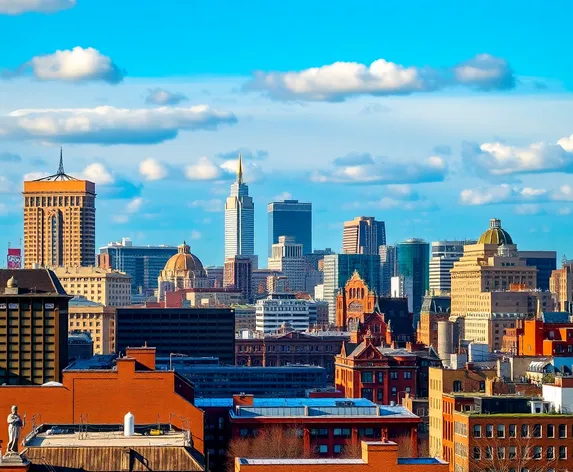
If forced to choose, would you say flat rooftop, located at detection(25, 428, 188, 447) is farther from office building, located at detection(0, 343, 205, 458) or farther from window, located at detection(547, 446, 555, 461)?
window, located at detection(547, 446, 555, 461)

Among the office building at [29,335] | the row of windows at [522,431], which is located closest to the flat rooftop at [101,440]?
the office building at [29,335]

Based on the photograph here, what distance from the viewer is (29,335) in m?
163

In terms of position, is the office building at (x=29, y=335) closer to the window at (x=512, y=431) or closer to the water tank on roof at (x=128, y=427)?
the window at (x=512, y=431)

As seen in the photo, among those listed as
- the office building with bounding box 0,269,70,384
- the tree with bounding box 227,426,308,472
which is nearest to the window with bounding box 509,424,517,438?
the tree with bounding box 227,426,308,472

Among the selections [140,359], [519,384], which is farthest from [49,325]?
[519,384]

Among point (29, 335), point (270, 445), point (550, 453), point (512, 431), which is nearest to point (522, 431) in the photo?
point (512, 431)

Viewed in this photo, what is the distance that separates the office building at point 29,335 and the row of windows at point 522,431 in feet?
127

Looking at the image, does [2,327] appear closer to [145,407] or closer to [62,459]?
[145,407]

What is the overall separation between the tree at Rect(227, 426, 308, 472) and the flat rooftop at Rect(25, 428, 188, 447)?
147ft

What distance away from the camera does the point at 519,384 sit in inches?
7224

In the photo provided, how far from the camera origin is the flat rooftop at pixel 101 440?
10425 cm

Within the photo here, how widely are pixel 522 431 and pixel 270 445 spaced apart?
22.9 meters

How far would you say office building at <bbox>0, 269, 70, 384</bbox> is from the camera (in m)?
162

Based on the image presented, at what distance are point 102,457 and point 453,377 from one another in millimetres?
98368
